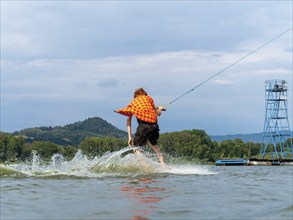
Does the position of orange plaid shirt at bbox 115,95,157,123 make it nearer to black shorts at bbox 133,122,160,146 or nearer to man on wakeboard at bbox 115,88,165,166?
man on wakeboard at bbox 115,88,165,166

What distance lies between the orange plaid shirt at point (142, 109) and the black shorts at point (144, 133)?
0.14 metres

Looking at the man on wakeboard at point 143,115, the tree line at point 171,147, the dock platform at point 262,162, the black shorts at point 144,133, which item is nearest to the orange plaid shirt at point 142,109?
the man on wakeboard at point 143,115

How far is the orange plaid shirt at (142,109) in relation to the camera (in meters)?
13.7

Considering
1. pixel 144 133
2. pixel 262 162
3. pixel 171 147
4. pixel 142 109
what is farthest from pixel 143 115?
pixel 171 147

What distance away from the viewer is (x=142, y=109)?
1377 cm

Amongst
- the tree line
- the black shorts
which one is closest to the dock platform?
the tree line

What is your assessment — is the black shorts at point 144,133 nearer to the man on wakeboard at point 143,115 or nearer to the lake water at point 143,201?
the man on wakeboard at point 143,115

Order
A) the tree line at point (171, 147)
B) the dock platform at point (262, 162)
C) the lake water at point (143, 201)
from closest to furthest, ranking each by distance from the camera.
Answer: the lake water at point (143, 201) → the dock platform at point (262, 162) → the tree line at point (171, 147)

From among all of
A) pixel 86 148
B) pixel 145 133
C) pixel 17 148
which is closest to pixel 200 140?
pixel 86 148

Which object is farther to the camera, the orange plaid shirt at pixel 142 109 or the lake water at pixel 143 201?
the orange plaid shirt at pixel 142 109

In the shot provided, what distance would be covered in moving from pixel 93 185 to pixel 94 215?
326 centimetres

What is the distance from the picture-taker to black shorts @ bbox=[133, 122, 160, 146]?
1371cm

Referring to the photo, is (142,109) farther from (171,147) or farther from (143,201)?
(171,147)

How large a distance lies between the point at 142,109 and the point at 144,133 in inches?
25.4
